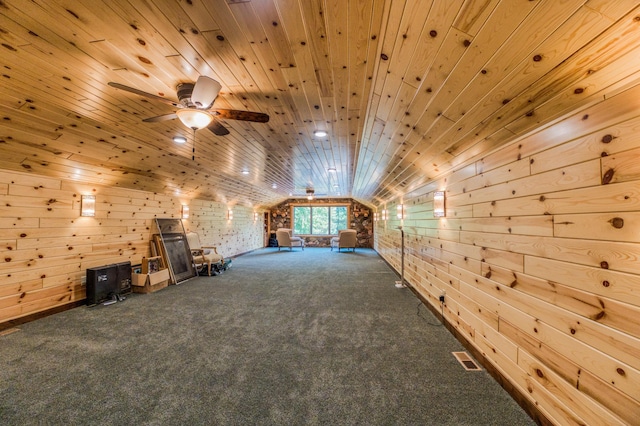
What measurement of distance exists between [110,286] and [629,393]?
5.54 meters

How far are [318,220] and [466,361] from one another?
34.1 feet

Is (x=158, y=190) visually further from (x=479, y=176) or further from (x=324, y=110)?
(x=479, y=176)

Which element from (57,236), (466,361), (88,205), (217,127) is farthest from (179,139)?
(466,361)

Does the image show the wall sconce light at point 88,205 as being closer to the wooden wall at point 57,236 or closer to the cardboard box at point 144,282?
the wooden wall at point 57,236

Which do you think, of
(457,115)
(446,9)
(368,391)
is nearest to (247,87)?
(446,9)

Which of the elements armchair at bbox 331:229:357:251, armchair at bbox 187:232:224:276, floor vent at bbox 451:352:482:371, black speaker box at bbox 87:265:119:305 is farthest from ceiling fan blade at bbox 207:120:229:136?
armchair at bbox 331:229:357:251

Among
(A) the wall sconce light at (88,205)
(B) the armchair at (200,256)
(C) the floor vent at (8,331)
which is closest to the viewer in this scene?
(C) the floor vent at (8,331)

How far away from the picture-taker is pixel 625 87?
1090mm

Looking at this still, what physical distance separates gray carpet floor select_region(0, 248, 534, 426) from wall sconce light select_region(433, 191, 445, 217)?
139cm

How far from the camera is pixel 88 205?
12.7ft

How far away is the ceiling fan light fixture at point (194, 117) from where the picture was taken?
1928 mm

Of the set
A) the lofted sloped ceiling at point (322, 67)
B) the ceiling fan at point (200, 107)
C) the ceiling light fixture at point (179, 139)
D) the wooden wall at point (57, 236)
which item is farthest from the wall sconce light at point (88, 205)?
the ceiling fan at point (200, 107)

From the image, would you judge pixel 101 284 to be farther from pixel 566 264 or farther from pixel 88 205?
pixel 566 264

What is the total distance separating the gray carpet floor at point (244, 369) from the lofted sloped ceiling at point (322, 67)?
78.9 inches
